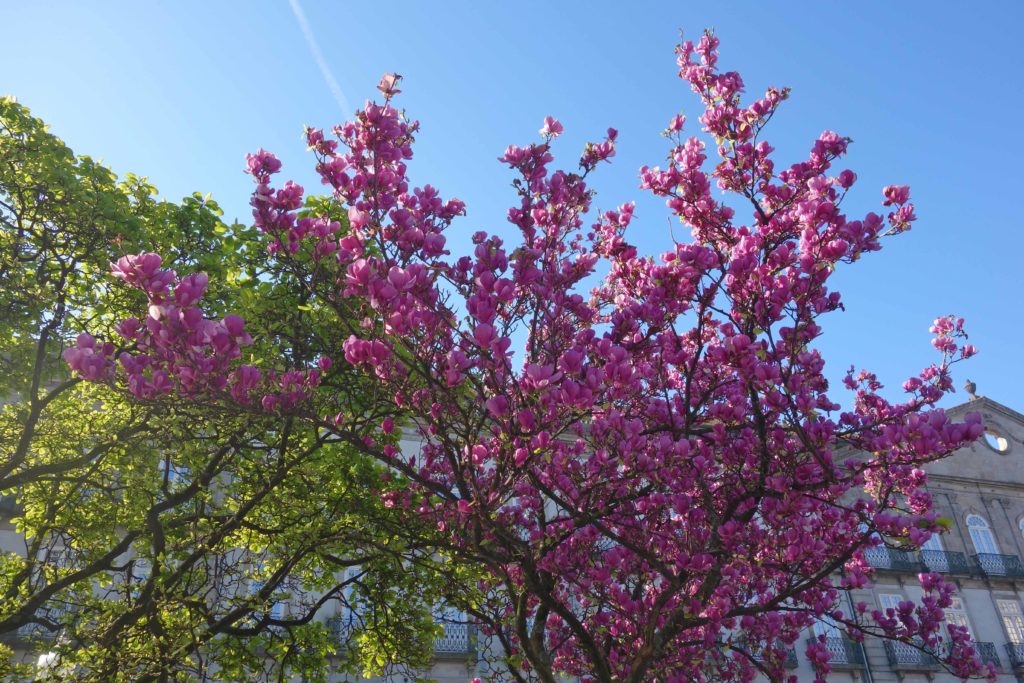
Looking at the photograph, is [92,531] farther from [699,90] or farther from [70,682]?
[699,90]

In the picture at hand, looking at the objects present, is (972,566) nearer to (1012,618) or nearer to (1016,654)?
(1012,618)

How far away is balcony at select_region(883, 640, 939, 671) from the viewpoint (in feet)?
76.5

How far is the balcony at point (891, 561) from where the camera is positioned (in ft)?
81.8

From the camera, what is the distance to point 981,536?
1070 inches

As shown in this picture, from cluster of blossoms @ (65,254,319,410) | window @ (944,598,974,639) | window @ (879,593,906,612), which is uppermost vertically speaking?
window @ (879,593,906,612)

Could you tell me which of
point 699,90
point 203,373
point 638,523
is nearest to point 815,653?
point 638,523

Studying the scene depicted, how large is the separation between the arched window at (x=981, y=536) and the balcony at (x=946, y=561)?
4.45 feet

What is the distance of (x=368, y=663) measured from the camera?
425 inches

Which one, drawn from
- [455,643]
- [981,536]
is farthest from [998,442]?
[455,643]

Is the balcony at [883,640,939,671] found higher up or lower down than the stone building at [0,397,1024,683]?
lower down

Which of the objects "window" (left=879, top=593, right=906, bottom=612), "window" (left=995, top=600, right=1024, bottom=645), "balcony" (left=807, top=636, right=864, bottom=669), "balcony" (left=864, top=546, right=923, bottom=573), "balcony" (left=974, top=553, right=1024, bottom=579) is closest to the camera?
"balcony" (left=807, top=636, right=864, bottom=669)

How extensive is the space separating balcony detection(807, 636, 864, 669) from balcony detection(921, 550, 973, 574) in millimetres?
4796

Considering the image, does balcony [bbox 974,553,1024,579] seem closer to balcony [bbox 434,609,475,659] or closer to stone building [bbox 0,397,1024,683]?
stone building [bbox 0,397,1024,683]

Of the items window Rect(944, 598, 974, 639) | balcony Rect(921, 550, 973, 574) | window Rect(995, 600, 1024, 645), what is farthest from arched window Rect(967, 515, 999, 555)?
window Rect(944, 598, 974, 639)
